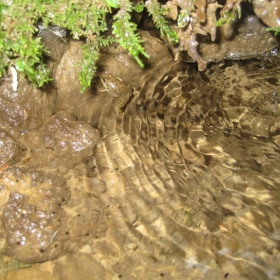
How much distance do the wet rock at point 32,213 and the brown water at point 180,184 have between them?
0.31 ft

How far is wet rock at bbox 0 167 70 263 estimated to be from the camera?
2.95 metres

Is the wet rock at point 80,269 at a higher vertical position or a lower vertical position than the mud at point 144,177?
lower

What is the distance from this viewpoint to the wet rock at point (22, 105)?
131 inches

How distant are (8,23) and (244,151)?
2.87 m

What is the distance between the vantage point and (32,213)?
121 inches

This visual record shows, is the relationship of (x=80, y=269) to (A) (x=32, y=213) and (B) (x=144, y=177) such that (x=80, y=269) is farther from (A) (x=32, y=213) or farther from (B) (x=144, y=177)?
(B) (x=144, y=177)

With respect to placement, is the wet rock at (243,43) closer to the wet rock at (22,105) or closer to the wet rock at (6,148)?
the wet rock at (22,105)

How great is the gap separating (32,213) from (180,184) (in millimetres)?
1604

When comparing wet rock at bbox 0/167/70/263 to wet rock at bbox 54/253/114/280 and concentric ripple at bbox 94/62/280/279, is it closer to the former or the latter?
wet rock at bbox 54/253/114/280

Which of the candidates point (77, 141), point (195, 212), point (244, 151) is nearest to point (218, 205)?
point (195, 212)

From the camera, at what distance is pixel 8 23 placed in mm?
2434

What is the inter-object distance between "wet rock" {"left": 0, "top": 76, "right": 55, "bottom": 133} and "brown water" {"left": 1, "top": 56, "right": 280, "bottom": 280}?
0.18m

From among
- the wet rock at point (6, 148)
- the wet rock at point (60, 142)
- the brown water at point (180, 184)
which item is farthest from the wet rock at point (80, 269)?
the wet rock at point (6, 148)

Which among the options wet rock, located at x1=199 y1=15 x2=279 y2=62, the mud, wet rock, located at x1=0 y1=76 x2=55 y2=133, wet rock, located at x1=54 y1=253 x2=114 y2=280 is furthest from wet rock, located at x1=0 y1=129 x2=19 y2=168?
wet rock, located at x1=199 y1=15 x2=279 y2=62
